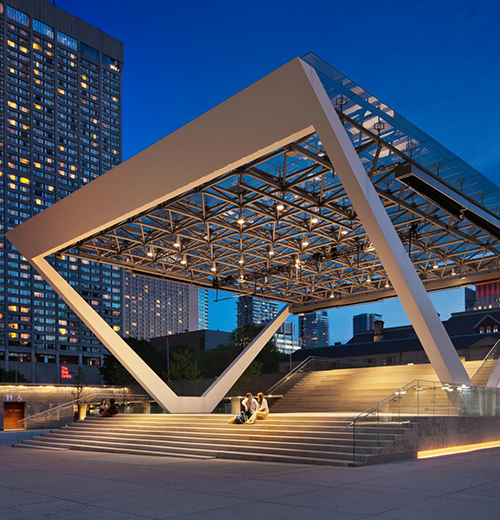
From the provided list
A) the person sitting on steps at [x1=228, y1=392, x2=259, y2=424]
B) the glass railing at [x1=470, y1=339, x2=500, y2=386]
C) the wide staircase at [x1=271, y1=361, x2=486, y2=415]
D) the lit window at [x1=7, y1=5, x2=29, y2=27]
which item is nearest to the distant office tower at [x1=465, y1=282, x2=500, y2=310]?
the wide staircase at [x1=271, y1=361, x2=486, y2=415]

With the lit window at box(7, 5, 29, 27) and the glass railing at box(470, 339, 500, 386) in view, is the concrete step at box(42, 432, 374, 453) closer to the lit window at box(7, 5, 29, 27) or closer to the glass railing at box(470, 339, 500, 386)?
the glass railing at box(470, 339, 500, 386)

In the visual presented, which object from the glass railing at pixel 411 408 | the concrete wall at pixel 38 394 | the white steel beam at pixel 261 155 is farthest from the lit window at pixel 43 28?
the glass railing at pixel 411 408

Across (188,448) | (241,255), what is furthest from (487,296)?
(188,448)

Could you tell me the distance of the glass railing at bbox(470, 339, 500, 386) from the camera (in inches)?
1056

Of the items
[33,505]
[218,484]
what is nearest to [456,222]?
[218,484]

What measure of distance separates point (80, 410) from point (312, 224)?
1540 cm

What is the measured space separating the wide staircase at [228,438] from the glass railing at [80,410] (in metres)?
1.45

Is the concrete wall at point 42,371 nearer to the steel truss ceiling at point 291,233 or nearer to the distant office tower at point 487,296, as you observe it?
the distant office tower at point 487,296

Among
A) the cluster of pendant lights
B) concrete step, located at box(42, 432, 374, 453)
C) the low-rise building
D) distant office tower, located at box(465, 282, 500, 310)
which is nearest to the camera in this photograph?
concrete step, located at box(42, 432, 374, 453)

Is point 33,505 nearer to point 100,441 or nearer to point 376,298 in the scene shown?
point 100,441

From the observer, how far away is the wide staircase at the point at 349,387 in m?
29.2

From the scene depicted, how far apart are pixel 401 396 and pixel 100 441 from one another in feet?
35.8

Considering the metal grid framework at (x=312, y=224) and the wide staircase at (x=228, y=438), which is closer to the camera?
the wide staircase at (x=228, y=438)

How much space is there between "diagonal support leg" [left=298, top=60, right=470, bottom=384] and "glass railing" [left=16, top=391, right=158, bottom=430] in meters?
13.6
